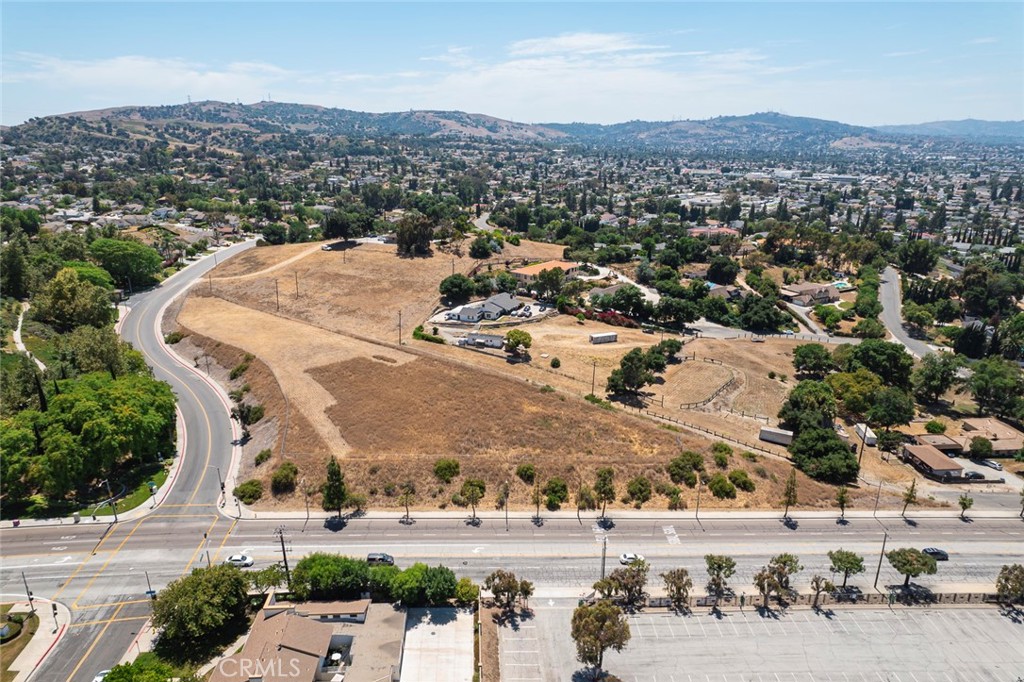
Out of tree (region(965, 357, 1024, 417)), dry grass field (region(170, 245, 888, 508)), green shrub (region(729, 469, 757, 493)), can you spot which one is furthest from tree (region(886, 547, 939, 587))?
tree (region(965, 357, 1024, 417))

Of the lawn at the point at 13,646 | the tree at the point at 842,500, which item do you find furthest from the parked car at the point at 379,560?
the tree at the point at 842,500

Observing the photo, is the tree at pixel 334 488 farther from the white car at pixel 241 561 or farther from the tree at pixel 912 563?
the tree at pixel 912 563

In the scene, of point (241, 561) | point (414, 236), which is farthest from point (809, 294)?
point (241, 561)

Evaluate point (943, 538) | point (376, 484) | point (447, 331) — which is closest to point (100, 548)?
point (376, 484)

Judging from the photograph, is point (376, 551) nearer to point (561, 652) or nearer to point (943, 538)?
point (561, 652)

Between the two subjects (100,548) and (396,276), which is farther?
(396,276)

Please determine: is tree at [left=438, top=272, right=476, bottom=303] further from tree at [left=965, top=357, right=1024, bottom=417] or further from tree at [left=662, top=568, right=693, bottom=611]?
tree at [left=965, top=357, right=1024, bottom=417]
